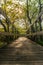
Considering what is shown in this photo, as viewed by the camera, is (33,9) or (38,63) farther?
(33,9)

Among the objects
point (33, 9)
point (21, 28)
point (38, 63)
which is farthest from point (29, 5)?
point (38, 63)

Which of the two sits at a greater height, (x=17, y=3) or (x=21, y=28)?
(x=17, y=3)

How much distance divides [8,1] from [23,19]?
4979mm

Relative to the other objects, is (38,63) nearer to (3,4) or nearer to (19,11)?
(3,4)

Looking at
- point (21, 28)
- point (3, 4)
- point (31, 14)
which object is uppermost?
point (3, 4)

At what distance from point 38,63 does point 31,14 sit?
21.5 m

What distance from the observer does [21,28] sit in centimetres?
2717

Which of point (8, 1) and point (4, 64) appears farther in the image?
point (8, 1)

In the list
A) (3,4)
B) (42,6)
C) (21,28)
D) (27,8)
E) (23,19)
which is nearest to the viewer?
(3,4)

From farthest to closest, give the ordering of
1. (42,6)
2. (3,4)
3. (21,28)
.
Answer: (21,28)
(42,6)
(3,4)

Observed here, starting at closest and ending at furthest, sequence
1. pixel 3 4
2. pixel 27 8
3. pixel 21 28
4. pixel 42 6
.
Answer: pixel 3 4
pixel 42 6
pixel 27 8
pixel 21 28

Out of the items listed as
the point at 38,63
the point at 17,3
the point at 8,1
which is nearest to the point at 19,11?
the point at 17,3

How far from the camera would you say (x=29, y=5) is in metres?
23.8

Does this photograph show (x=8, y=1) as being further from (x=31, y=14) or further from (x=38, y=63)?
(x=38, y=63)
